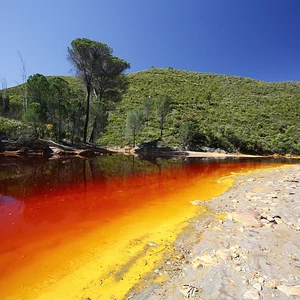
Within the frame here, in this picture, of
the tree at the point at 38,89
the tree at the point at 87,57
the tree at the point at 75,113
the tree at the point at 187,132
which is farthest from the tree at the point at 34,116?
the tree at the point at 187,132

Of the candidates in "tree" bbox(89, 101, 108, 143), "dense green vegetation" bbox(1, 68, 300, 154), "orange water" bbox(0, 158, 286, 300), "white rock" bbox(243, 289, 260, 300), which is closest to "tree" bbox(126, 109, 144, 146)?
"dense green vegetation" bbox(1, 68, 300, 154)

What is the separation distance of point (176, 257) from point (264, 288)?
4.98 ft

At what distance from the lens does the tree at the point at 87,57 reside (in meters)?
28.1

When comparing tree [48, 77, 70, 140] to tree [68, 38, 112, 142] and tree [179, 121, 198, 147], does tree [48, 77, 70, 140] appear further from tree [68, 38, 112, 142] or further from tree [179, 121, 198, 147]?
tree [179, 121, 198, 147]

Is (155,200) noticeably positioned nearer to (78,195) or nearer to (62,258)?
(78,195)

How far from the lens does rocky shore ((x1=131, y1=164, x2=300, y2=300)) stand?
2.92 m

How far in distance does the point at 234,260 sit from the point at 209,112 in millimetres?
50999

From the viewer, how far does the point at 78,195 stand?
8.48 m

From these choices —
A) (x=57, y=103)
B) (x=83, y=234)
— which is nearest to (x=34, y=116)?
(x=57, y=103)

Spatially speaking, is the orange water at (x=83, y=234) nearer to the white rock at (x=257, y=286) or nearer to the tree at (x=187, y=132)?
the white rock at (x=257, y=286)

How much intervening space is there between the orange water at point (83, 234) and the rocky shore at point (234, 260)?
41 cm

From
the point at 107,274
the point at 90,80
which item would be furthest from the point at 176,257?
the point at 90,80

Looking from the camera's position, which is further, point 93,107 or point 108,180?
point 93,107

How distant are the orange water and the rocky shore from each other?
0.41 meters
